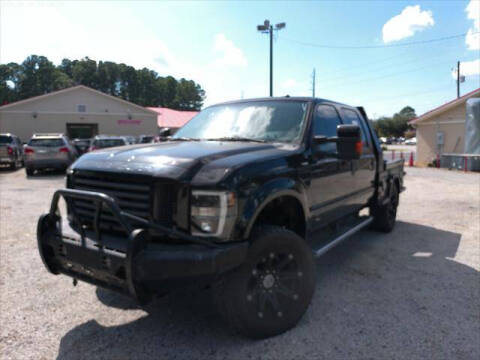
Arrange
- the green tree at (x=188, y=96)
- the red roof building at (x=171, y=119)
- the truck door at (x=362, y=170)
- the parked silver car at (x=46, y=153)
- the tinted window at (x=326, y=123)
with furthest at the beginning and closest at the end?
the green tree at (x=188, y=96)
the red roof building at (x=171, y=119)
the parked silver car at (x=46, y=153)
the truck door at (x=362, y=170)
the tinted window at (x=326, y=123)

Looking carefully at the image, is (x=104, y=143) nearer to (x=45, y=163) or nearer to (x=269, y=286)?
(x=45, y=163)

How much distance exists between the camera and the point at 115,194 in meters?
2.80

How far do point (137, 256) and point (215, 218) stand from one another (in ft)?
1.81

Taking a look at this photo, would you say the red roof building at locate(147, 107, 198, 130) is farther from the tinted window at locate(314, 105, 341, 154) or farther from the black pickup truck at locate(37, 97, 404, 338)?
the black pickup truck at locate(37, 97, 404, 338)

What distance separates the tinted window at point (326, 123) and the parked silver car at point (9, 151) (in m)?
16.5

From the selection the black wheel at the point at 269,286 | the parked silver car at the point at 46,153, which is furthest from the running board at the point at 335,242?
the parked silver car at the point at 46,153

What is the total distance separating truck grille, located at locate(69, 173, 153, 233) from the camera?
8.64 feet

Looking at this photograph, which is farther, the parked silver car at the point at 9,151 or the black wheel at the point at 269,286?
the parked silver car at the point at 9,151

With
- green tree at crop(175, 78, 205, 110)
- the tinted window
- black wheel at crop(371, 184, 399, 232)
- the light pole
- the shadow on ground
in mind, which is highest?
green tree at crop(175, 78, 205, 110)

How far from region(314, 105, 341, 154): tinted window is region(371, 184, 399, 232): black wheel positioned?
2069mm

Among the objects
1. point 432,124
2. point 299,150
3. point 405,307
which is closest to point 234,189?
point 299,150

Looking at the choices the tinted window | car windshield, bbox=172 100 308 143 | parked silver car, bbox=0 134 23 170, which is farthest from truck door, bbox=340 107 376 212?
parked silver car, bbox=0 134 23 170

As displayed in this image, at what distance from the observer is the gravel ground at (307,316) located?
278 centimetres

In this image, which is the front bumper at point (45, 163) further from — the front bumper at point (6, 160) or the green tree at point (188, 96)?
the green tree at point (188, 96)
